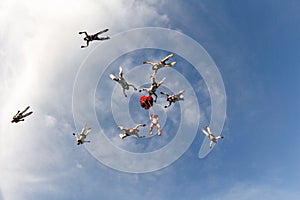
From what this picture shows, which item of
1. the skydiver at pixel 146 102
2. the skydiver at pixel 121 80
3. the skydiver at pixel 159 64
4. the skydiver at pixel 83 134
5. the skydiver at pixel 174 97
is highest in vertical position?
the skydiver at pixel 159 64

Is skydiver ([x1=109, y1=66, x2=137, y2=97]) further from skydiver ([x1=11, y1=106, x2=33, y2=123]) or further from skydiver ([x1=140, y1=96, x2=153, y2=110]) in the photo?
skydiver ([x1=11, y1=106, x2=33, y2=123])

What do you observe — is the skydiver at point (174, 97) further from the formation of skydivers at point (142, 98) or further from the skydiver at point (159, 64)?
the skydiver at point (159, 64)

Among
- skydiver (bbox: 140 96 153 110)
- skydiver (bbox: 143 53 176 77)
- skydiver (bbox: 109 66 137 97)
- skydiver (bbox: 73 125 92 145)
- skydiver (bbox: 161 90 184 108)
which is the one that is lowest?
skydiver (bbox: 73 125 92 145)

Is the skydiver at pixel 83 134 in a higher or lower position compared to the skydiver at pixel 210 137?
lower

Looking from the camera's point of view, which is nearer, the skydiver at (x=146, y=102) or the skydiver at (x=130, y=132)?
the skydiver at (x=146, y=102)

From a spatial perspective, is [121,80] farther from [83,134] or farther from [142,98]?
[83,134]

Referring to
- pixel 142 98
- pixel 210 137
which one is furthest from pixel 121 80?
pixel 210 137

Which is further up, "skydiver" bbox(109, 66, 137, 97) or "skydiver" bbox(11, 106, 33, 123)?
"skydiver" bbox(109, 66, 137, 97)

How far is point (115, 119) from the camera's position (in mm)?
46344

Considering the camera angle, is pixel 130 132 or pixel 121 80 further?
pixel 130 132

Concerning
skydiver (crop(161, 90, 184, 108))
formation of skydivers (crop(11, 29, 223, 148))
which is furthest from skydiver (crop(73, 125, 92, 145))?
skydiver (crop(161, 90, 184, 108))

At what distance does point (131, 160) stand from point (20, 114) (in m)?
19.6

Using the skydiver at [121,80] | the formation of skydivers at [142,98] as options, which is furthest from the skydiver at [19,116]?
the skydiver at [121,80]

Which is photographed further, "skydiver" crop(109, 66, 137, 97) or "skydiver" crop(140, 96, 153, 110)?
"skydiver" crop(109, 66, 137, 97)
